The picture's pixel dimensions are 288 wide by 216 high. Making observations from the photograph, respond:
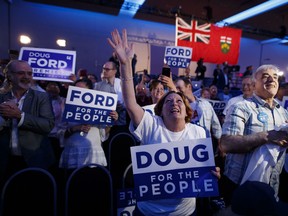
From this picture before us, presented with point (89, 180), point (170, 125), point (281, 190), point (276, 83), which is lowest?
point (281, 190)

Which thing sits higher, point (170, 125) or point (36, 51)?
point (36, 51)

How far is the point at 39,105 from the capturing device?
2.17 m

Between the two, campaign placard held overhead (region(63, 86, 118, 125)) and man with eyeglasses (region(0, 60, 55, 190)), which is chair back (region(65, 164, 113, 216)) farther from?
campaign placard held overhead (region(63, 86, 118, 125))

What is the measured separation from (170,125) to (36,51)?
268 cm

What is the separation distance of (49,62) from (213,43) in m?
8.15

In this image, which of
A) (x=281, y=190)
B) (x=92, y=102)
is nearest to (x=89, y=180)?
(x=92, y=102)

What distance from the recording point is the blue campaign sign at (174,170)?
1.50 meters

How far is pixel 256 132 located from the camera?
172 centimetres

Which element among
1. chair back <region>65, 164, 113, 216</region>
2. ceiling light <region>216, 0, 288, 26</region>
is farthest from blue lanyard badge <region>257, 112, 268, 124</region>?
ceiling light <region>216, 0, 288, 26</region>

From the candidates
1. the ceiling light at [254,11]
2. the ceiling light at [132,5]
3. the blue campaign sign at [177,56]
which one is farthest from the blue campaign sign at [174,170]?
the ceiling light at [254,11]

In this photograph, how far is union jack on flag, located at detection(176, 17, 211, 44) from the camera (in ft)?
27.7

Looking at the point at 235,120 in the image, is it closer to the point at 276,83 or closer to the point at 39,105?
the point at 276,83

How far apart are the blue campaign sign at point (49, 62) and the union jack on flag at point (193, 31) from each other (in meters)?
5.59

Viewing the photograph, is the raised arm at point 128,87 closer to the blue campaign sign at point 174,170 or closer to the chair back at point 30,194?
the blue campaign sign at point 174,170
